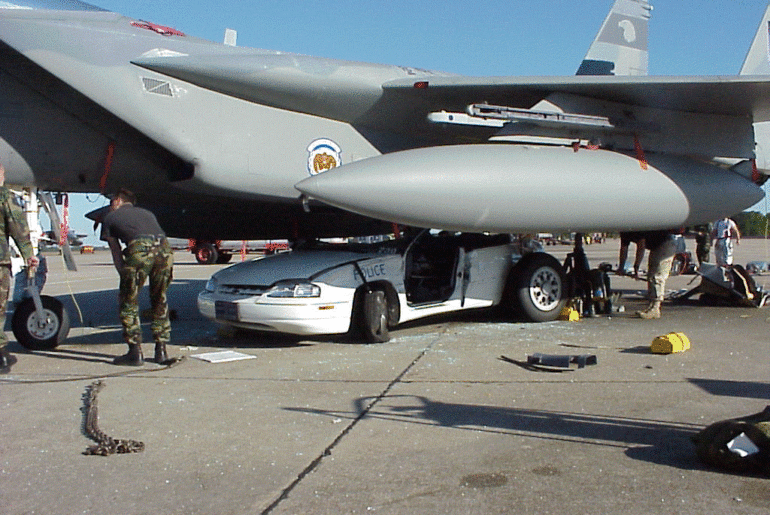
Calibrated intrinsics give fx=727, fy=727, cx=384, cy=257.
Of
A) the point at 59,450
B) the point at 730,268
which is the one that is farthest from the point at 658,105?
the point at 59,450

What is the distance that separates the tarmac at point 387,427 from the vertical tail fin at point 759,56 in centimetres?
658

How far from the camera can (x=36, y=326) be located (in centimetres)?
743

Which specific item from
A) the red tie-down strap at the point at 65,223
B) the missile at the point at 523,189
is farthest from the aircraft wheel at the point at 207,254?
the missile at the point at 523,189

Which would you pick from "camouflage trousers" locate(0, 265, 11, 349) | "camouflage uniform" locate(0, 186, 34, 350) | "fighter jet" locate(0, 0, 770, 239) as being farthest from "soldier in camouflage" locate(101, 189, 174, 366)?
"fighter jet" locate(0, 0, 770, 239)

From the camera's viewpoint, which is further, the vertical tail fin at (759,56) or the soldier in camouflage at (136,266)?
the vertical tail fin at (759,56)

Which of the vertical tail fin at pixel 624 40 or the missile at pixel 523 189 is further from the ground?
the vertical tail fin at pixel 624 40

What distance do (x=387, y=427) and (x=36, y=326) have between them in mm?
4711

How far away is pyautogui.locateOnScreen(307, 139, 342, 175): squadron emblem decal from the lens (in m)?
8.42

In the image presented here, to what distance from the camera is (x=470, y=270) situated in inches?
352

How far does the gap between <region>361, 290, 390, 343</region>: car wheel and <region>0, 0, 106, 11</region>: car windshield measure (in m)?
4.19

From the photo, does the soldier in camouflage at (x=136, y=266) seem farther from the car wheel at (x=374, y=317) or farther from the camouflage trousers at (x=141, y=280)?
the car wheel at (x=374, y=317)

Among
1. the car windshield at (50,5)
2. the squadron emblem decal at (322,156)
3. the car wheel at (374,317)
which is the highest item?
the car windshield at (50,5)

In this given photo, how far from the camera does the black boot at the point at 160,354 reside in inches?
259

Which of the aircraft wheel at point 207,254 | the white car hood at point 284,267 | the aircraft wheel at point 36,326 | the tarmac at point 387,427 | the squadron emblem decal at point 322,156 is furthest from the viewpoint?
the aircraft wheel at point 207,254
